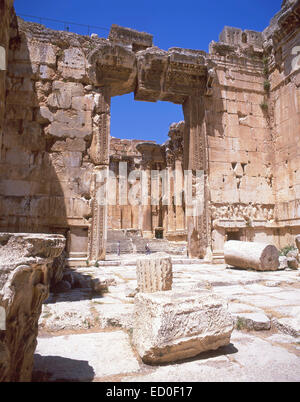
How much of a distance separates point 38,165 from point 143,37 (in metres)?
5.45

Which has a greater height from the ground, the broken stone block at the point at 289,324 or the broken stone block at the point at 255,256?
the broken stone block at the point at 255,256

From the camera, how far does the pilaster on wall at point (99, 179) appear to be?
8.59 metres

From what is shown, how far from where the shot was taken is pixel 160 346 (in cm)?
206

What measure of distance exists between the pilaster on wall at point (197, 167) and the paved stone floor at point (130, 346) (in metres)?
5.47

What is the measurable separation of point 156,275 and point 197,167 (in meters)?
6.94

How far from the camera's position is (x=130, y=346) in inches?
95.9

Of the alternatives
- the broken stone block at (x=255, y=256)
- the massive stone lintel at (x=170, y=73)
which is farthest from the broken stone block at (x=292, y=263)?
the massive stone lintel at (x=170, y=73)

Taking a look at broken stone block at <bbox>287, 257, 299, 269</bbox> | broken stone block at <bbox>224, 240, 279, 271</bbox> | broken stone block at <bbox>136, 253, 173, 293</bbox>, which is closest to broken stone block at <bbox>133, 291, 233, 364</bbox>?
broken stone block at <bbox>136, 253, 173, 293</bbox>

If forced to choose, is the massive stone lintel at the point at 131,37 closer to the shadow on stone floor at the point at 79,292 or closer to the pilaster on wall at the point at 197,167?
the pilaster on wall at the point at 197,167

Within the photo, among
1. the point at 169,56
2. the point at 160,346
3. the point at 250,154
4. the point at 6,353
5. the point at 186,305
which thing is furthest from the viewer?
the point at 250,154

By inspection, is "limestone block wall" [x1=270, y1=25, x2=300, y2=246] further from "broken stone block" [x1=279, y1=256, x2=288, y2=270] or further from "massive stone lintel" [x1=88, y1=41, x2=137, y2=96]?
"massive stone lintel" [x1=88, y1=41, x2=137, y2=96]

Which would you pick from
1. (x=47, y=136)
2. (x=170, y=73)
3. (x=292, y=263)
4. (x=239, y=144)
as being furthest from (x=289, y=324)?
(x=170, y=73)

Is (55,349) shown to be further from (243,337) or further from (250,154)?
(250,154)
